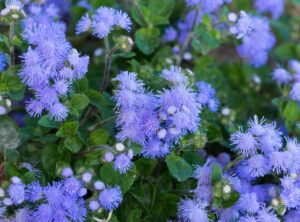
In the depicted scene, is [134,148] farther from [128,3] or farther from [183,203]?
[128,3]

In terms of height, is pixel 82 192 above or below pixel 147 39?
below

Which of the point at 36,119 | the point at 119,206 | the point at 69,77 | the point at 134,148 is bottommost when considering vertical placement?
the point at 119,206

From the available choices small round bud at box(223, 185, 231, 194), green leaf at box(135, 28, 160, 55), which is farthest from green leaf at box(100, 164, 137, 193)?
green leaf at box(135, 28, 160, 55)

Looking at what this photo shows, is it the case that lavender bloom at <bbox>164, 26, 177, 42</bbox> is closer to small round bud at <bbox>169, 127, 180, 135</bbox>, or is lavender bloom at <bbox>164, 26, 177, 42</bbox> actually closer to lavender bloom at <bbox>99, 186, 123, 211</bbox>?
small round bud at <bbox>169, 127, 180, 135</bbox>

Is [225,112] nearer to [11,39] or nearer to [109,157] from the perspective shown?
[109,157]

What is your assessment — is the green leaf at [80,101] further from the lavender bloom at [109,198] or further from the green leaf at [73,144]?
the lavender bloom at [109,198]

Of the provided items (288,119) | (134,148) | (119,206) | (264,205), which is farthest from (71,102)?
(288,119)

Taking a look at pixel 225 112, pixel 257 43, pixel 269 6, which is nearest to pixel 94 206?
pixel 225 112
